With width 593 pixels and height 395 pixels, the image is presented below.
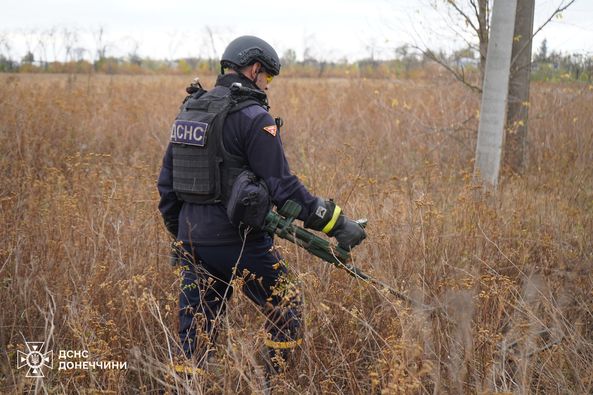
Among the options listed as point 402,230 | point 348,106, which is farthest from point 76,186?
point 348,106

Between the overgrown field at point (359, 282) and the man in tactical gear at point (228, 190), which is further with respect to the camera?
the man in tactical gear at point (228, 190)

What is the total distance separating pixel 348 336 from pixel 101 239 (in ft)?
5.91

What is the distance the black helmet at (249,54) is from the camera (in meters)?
3.02

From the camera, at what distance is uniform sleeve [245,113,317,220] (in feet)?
9.30

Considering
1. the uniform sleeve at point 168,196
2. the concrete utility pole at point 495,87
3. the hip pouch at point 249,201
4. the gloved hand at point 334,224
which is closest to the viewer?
the hip pouch at point 249,201

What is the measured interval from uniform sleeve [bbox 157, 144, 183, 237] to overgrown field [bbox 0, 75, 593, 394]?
0.39 m

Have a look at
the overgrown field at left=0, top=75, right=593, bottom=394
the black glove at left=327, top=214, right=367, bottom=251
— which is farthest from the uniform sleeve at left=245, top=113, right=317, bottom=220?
the overgrown field at left=0, top=75, right=593, bottom=394

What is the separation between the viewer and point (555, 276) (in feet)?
13.0

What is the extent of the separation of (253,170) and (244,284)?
60 cm

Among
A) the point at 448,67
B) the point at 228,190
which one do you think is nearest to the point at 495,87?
the point at 448,67

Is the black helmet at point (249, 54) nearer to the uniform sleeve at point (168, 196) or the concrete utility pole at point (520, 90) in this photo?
the uniform sleeve at point (168, 196)

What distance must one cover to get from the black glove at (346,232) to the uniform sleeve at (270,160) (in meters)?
0.27

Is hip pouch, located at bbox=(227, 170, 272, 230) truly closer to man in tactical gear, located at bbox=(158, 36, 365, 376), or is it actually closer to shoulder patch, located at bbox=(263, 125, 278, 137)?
man in tactical gear, located at bbox=(158, 36, 365, 376)

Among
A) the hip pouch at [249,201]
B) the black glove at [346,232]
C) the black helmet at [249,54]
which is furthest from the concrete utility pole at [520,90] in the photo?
the hip pouch at [249,201]
